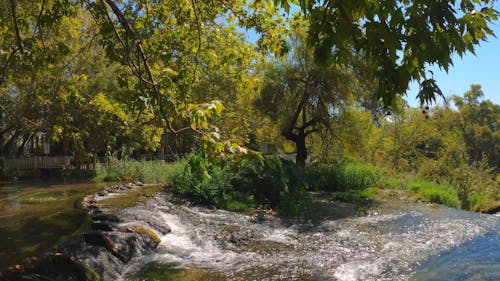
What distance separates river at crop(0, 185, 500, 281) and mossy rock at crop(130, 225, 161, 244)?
0.21 metres

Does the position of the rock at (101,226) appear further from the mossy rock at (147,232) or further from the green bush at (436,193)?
the green bush at (436,193)

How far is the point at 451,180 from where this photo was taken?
18.4 meters

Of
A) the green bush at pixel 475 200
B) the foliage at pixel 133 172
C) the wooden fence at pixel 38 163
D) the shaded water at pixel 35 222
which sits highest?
the wooden fence at pixel 38 163

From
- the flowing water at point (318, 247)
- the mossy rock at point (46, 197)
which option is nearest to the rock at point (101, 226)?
the flowing water at point (318, 247)

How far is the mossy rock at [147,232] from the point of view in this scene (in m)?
8.55

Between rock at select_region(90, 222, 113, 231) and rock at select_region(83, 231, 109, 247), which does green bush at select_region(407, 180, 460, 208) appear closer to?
rock at select_region(90, 222, 113, 231)

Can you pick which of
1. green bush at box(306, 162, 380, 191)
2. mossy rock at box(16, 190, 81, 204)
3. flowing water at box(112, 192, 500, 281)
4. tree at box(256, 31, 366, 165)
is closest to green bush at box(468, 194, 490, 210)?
green bush at box(306, 162, 380, 191)

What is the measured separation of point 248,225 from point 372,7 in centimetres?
841

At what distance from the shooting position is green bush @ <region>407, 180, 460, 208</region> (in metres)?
14.6

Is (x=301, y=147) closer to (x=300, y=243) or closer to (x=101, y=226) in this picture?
(x=300, y=243)

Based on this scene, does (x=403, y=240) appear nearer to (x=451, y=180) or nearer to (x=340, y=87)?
(x=340, y=87)

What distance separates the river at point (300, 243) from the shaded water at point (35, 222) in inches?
1.6

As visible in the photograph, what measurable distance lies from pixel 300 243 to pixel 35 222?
6035 millimetres

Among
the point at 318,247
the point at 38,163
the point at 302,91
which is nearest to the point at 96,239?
the point at 318,247
